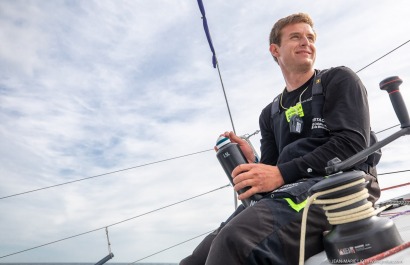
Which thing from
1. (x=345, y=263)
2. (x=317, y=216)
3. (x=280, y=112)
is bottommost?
(x=345, y=263)

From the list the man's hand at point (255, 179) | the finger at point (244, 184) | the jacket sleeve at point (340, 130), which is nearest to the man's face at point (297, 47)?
the jacket sleeve at point (340, 130)

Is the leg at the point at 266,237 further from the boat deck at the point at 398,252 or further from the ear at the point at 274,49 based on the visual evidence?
the ear at the point at 274,49

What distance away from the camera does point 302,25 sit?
2.38 metres

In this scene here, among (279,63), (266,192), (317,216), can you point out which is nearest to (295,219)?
(317,216)

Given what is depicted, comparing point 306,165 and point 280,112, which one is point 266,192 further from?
point 280,112

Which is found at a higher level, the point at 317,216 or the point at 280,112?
the point at 280,112

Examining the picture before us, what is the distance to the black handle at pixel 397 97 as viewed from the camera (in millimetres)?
1188

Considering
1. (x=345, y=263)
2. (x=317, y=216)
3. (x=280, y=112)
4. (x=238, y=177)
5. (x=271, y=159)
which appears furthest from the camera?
(x=271, y=159)

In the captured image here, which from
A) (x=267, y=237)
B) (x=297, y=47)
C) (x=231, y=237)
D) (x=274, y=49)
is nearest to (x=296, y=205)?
(x=267, y=237)

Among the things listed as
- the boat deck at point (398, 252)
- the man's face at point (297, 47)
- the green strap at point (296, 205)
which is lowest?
the boat deck at point (398, 252)

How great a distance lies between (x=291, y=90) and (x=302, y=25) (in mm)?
455

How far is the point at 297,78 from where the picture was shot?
231cm

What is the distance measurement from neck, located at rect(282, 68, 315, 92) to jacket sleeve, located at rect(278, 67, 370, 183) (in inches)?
18.3

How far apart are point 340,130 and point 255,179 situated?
48 centimetres
